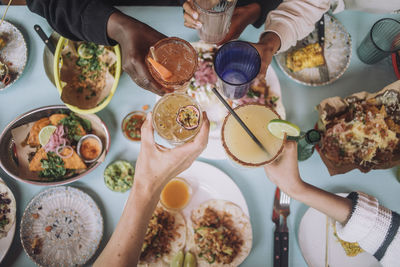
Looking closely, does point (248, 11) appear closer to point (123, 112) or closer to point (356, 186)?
point (123, 112)

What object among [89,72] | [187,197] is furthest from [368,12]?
[89,72]

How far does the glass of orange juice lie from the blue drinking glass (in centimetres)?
66

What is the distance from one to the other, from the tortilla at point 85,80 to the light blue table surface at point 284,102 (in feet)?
0.34

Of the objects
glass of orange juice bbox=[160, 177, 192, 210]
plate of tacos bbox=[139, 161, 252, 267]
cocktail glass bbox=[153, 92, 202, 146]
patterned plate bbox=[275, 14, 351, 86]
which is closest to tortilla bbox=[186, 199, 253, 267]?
plate of tacos bbox=[139, 161, 252, 267]

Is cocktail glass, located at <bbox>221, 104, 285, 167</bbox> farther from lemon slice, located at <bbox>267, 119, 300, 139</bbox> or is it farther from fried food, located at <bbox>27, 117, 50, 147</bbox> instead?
fried food, located at <bbox>27, 117, 50, 147</bbox>

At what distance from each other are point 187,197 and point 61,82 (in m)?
1.14

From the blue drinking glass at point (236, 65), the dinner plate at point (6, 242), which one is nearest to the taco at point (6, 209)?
the dinner plate at point (6, 242)

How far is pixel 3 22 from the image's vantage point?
182 cm

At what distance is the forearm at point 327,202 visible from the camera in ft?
4.68

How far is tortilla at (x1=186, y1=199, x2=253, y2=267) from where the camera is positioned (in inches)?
62.6

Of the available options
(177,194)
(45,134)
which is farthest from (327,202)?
(45,134)

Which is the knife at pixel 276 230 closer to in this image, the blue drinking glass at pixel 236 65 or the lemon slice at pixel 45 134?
the blue drinking glass at pixel 236 65

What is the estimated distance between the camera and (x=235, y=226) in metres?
1.63

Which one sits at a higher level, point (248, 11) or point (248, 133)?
point (248, 11)
